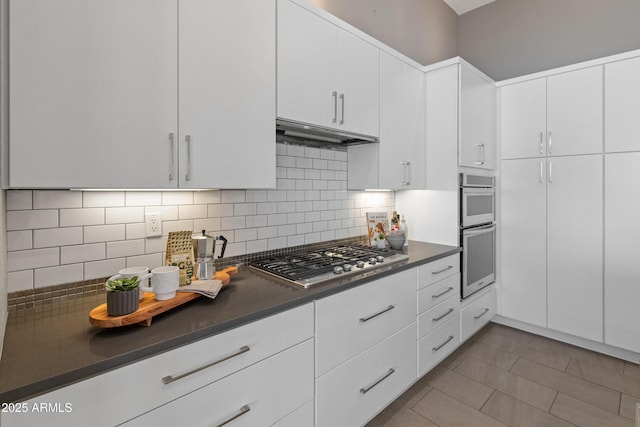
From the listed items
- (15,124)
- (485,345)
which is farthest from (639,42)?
(15,124)

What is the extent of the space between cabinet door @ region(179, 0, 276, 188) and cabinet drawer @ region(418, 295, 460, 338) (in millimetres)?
1367

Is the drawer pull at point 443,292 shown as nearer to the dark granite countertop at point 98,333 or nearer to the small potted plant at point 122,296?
the dark granite countertop at point 98,333

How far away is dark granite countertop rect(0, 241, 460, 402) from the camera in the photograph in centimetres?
81

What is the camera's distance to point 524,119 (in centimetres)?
286

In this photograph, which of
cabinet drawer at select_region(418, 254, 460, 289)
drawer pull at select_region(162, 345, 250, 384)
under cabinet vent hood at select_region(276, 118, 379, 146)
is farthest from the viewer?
cabinet drawer at select_region(418, 254, 460, 289)

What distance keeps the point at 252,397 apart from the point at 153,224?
0.91 metres

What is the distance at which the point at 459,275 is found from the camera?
251 cm

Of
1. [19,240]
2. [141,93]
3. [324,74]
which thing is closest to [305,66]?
[324,74]

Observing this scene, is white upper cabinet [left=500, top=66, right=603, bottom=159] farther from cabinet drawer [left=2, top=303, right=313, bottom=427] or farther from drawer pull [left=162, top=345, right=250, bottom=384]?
drawer pull [left=162, top=345, right=250, bottom=384]

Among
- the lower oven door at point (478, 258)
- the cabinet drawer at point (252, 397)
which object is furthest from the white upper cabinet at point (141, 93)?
the lower oven door at point (478, 258)

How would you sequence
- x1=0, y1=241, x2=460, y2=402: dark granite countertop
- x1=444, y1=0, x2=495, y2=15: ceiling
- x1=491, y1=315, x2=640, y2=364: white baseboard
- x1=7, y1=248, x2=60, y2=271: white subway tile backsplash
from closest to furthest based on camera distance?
x1=0, y1=241, x2=460, y2=402: dark granite countertop
x1=7, y1=248, x2=60, y2=271: white subway tile backsplash
x1=491, y1=315, x2=640, y2=364: white baseboard
x1=444, y1=0, x2=495, y2=15: ceiling

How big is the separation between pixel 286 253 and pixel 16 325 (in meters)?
1.32

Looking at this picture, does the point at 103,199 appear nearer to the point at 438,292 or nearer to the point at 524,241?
the point at 438,292

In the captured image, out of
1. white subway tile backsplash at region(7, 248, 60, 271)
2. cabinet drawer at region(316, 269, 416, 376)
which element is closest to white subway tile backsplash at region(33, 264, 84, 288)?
white subway tile backsplash at region(7, 248, 60, 271)
